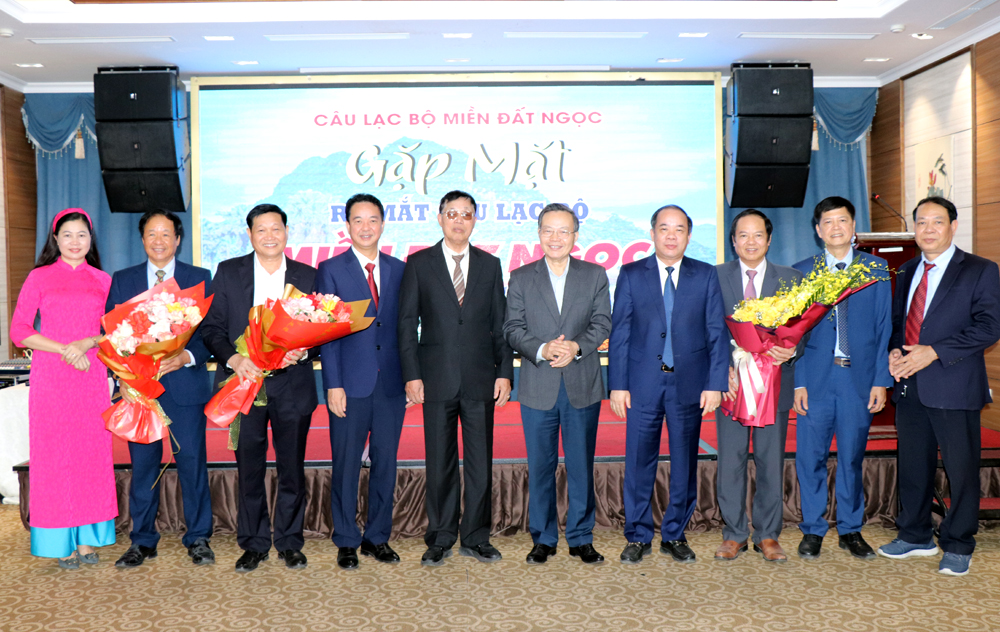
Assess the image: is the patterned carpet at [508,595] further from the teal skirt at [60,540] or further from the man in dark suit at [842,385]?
the man in dark suit at [842,385]

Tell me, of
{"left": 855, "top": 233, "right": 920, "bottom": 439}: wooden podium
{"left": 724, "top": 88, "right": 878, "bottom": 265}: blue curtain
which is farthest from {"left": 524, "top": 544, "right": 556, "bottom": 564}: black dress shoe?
{"left": 724, "top": 88, "right": 878, "bottom": 265}: blue curtain

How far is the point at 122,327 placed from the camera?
2.60 metres

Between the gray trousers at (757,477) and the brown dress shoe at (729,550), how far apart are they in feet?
0.06

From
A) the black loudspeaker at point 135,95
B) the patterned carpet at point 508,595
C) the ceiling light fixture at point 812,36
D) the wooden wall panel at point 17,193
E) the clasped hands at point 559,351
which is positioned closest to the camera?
the patterned carpet at point 508,595

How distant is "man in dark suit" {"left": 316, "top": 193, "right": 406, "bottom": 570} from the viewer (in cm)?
300

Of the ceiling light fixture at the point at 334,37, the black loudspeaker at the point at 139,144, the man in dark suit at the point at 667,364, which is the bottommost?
the man in dark suit at the point at 667,364

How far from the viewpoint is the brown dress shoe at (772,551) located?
3.05 meters

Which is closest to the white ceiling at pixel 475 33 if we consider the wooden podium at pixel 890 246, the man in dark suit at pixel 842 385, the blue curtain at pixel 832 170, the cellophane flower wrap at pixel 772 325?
the blue curtain at pixel 832 170

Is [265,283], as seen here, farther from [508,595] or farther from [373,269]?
[508,595]

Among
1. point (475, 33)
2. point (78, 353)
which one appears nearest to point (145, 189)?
point (475, 33)

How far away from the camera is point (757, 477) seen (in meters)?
3.13

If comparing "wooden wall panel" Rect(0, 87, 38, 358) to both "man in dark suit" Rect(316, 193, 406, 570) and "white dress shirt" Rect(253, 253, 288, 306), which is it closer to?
"white dress shirt" Rect(253, 253, 288, 306)

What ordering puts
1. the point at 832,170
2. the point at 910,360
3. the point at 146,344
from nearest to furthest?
the point at 146,344, the point at 910,360, the point at 832,170

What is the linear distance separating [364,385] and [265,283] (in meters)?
0.60
